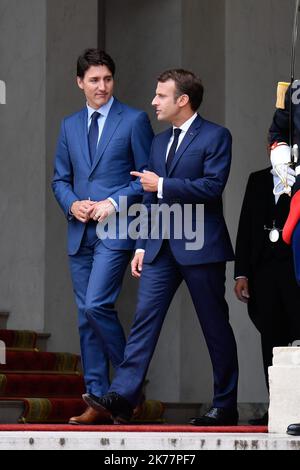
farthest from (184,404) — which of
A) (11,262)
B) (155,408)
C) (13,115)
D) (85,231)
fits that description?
(85,231)

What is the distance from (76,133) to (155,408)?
2.31 meters

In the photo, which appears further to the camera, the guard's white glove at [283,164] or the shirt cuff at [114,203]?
the shirt cuff at [114,203]

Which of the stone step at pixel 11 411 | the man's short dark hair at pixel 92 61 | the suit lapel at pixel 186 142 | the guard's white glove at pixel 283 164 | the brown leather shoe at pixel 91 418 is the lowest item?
the stone step at pixel 11 411

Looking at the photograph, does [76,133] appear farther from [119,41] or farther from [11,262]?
A: [119,41]

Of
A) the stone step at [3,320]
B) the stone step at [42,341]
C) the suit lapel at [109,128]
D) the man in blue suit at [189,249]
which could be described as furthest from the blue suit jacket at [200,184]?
the stone step at [3,320]

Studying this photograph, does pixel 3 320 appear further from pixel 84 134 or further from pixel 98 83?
pixel 98 83

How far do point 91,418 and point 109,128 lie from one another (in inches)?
56.8

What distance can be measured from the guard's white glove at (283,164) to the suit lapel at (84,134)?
1231 mm

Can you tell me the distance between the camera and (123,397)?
6145mm

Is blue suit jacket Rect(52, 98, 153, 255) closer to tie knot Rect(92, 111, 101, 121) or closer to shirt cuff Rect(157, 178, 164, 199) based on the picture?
tie knot Rect(92, 111, 101, 121)

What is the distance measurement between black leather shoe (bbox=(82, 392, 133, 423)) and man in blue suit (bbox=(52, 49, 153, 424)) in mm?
413

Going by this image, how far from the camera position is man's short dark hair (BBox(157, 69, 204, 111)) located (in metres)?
6.54

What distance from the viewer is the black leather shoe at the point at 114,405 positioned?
605 centimetres

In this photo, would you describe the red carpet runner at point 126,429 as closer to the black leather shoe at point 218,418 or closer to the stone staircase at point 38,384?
the black leather shoe at point 218,418
